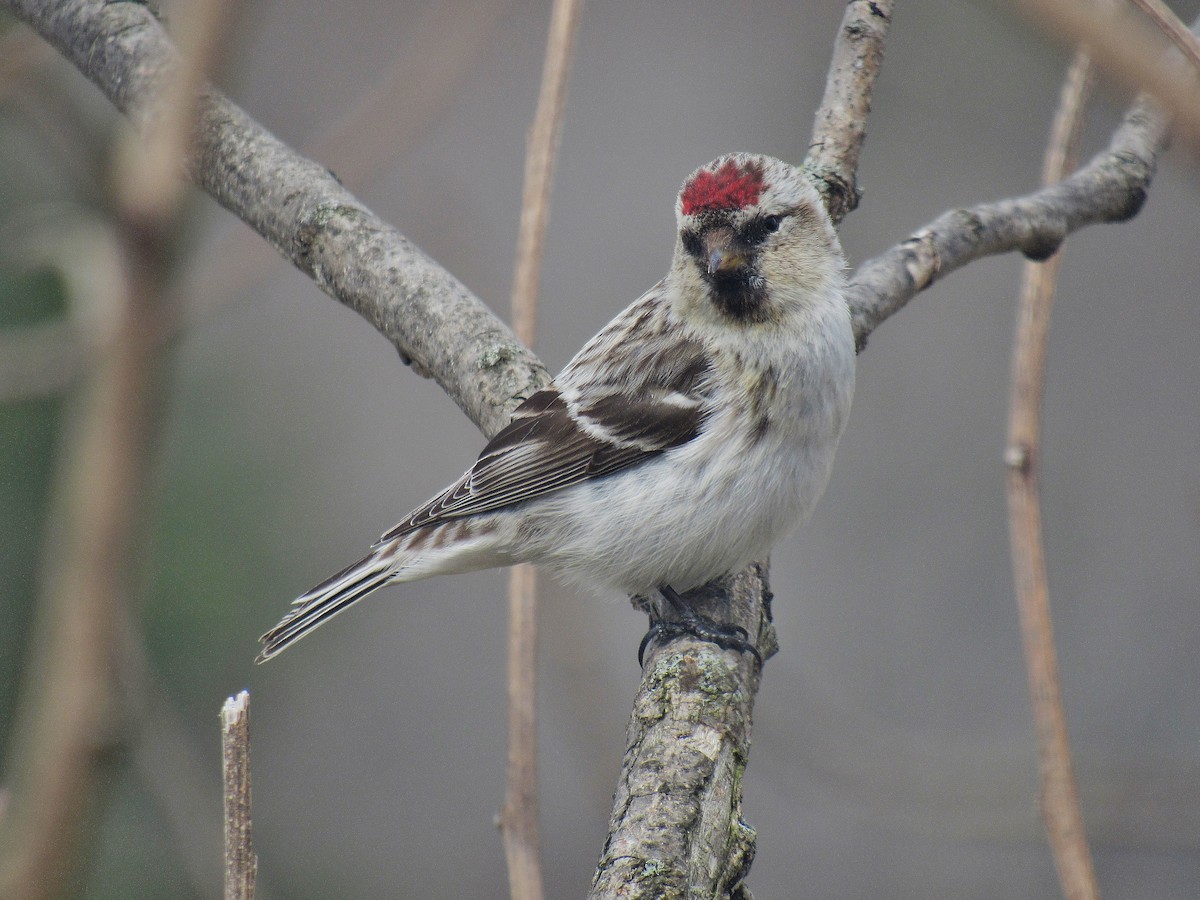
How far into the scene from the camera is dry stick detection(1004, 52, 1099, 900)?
1.66 metres

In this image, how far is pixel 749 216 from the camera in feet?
8.70

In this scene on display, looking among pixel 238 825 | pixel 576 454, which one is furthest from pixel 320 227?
pixel 238 825

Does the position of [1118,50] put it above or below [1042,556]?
below

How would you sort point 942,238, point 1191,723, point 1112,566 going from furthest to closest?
point 1112,566, point 1191,723, point 942,238

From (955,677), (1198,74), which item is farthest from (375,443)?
(1198,74)

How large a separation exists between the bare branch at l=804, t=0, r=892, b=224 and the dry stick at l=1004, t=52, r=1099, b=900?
59cm

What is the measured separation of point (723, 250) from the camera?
263 cm

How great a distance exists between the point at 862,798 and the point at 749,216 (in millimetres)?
1927

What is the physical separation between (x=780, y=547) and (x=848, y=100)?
3250 mm

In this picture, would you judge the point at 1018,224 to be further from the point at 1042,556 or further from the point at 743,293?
the point at 1042,556

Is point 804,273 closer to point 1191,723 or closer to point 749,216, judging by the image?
point 749,216

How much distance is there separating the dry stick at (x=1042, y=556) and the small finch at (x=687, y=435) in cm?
57

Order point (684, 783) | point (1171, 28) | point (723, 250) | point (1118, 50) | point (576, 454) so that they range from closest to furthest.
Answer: point (1118, 50) → point (1171, 28) → point (684, 783) → point (723, 250) → point (576, 454)

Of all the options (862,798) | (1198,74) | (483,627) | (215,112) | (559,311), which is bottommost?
(1198,74)
